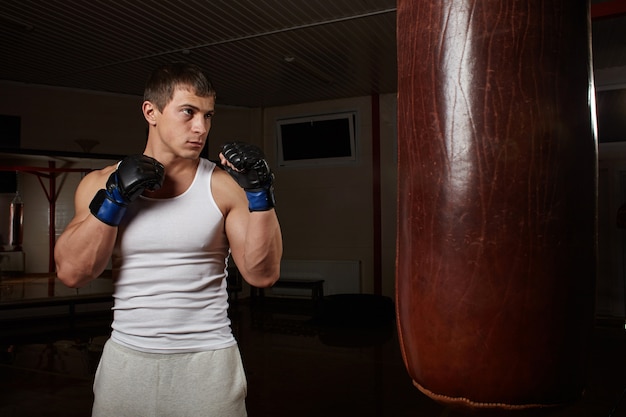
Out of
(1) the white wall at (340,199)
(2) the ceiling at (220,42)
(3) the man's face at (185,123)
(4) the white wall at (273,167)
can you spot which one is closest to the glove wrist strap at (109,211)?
A: (3) the man's face at (185,123)

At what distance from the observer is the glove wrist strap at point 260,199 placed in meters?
1.37

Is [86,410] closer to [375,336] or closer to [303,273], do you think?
[375,336]

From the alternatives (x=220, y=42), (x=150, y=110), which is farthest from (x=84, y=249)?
(x=220, y=42)

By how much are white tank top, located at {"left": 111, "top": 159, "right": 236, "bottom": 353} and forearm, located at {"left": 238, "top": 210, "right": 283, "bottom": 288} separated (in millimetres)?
110

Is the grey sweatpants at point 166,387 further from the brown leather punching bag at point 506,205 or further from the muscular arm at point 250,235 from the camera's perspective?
the brown leather punching bag at point 506,205

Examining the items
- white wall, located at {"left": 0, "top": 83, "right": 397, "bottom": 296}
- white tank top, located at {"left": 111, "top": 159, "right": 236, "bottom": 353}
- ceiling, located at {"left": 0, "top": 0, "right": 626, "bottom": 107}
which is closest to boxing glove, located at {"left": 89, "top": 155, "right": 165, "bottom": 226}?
white tank top, located at {"left": 111, "top": 159, "right": 236, "bottom": 353}

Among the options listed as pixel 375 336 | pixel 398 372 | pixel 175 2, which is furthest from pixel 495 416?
pixel 375 336

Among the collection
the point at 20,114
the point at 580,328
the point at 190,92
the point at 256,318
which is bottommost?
the point at 256,318

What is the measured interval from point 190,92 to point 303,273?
624cm

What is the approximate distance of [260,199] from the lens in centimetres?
137

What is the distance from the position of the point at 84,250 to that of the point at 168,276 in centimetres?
23

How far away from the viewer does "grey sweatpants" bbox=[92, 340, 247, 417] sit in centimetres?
138

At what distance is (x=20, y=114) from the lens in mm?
5910

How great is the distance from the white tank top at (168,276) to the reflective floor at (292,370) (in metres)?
1.72
